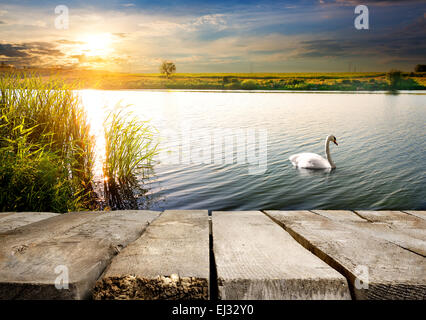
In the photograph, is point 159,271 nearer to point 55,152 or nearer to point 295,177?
point 55,152

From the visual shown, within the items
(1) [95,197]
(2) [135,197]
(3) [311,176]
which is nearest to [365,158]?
(3) [311,176]

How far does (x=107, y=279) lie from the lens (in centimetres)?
123

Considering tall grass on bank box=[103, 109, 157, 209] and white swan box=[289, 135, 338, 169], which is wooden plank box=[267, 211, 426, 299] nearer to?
tall grass on bank box=[103, 109, 157, 209]

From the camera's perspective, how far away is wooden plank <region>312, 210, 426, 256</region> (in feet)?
5.79

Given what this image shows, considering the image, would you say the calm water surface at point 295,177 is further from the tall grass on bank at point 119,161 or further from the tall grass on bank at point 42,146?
the tall grass on bank at point 42,146

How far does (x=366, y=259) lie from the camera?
143 cm

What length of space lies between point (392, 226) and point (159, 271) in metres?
1.69

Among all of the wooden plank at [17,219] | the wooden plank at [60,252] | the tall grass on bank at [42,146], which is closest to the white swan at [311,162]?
the tall grass on bank at [42,146]

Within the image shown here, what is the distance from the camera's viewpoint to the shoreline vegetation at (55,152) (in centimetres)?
390

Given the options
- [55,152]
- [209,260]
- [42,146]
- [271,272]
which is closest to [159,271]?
[209,260]

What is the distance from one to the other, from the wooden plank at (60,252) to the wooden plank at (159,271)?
0.27 feet

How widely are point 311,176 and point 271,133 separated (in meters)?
5.56

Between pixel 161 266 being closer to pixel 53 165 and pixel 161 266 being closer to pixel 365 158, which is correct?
pixel 53 165
